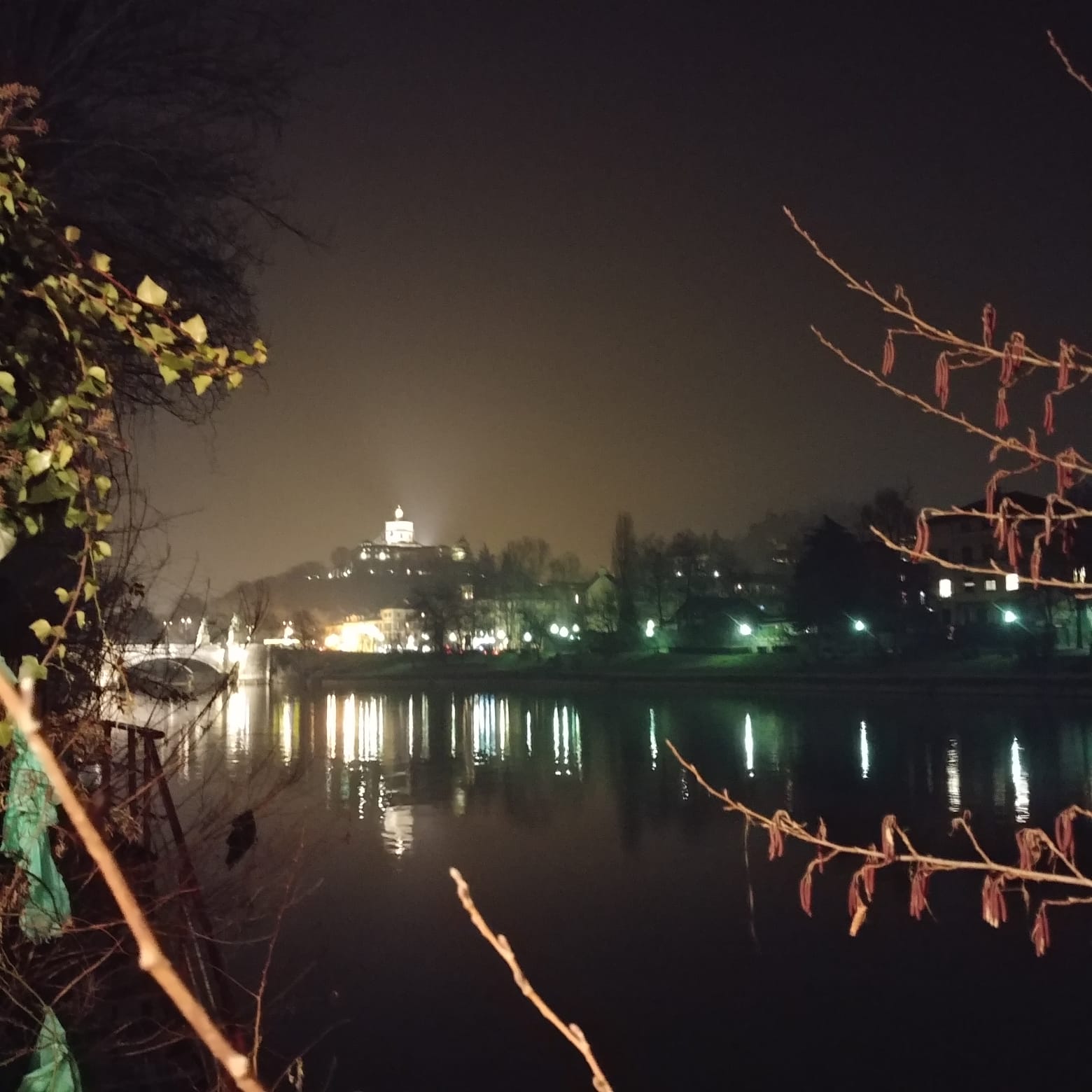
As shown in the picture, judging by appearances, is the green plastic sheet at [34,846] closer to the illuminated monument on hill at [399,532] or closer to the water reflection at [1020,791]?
the water reflection at [1020,791]

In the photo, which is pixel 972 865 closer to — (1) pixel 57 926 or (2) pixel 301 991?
(1) pixel 57 926

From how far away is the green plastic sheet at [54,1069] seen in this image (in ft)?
8.09

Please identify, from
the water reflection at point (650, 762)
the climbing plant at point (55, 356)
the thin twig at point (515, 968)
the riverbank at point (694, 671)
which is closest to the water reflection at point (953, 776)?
the water reflection at point (650, 762)

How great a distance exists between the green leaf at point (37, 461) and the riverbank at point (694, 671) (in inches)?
1272

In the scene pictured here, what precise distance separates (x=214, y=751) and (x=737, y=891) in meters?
9.00

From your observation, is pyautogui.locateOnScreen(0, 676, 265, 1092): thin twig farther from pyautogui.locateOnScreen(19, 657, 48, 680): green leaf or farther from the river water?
the river water

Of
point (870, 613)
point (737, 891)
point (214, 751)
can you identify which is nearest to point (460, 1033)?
point (214, 751)

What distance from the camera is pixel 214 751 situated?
6.50 meters

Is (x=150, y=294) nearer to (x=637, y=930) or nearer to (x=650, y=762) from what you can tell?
(x=637, y=930)

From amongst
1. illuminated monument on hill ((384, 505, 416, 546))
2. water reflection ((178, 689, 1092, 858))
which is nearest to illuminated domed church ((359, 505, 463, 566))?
illuminated monument on hill ((384, 505, 416, 546))

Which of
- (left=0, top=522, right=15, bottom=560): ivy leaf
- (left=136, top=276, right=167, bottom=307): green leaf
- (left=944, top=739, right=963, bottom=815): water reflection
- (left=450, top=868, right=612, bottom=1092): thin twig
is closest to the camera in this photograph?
(left=450, top=868, right=612, bottom=1092): thin twig

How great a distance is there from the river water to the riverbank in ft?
34.5

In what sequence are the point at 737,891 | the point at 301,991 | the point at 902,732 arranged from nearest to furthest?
the point at 301,991
the point at 737,891
the point at 902,732

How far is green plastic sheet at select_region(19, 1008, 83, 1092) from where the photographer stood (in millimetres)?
2467
